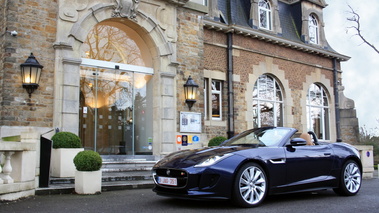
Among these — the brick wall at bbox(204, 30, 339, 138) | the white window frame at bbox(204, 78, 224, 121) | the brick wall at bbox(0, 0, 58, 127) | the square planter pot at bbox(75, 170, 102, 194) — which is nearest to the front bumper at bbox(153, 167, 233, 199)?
the square planter pot at bbox(75, 170, 102, 194)

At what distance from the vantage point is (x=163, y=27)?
12.7 meters

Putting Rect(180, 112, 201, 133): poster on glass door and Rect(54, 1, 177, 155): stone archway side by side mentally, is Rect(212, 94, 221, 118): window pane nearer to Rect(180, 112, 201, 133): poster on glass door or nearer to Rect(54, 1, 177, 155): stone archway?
Rect(180, 112, 201, 133): poster on glass door

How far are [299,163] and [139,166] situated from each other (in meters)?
5.93

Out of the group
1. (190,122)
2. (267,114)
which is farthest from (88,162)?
(267,114)

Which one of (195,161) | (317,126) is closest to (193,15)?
(195,161)

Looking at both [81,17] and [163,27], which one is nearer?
[81,17]

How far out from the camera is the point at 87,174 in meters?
7.61

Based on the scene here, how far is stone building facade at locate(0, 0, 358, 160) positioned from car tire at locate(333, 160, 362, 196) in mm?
6130

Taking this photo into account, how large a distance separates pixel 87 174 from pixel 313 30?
53.6ft

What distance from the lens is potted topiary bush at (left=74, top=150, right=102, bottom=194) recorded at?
7578mm

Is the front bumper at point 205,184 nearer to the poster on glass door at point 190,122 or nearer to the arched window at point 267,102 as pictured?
the poster on glass door at point 190,122

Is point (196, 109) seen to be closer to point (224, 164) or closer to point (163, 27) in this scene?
point (163, 27)

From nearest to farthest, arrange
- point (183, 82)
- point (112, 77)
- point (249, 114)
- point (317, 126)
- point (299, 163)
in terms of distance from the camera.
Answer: point (299, 163), point (112, 77), point (183, 82), point (249, 114), point (317, 126)

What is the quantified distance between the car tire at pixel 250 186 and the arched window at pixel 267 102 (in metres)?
11.2
